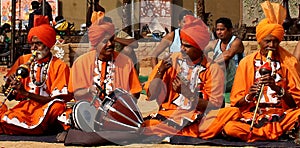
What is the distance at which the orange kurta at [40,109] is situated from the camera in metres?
6.40

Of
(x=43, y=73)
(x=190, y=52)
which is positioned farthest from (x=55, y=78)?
(x=190, y=52)

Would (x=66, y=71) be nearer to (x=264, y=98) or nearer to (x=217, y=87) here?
(x=217, y=87)

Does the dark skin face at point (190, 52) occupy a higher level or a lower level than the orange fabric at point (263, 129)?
higher

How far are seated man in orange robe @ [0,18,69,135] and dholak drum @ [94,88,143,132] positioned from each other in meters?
0.63

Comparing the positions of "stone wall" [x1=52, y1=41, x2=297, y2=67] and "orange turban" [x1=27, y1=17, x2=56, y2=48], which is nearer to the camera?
"orange turban" [x1=27, y1=17, x2=56, y2=48]

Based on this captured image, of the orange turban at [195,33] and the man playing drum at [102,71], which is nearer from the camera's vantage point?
the orange turban at [195,33]

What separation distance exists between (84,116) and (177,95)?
3.10ft

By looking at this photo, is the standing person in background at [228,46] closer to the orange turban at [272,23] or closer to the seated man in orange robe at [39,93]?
the orange turban at [272,23]

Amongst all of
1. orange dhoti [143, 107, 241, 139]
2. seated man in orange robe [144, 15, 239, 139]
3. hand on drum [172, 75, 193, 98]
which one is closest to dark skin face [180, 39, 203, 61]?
seated man in orange robe [144, 15, 239, 139]

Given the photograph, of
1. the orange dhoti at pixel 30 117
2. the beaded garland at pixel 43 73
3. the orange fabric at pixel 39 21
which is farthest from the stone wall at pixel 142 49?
the orange dhoti at pixel 30 117

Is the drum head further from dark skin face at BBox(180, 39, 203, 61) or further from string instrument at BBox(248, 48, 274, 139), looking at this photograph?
string instrument at BBox(248, 48, 274, 139)

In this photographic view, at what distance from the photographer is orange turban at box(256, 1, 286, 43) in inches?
238

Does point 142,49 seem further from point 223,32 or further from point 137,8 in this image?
point 223,32

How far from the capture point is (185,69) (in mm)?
6281
